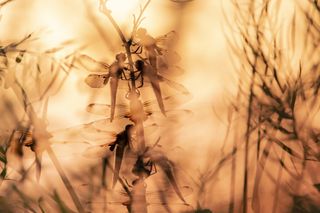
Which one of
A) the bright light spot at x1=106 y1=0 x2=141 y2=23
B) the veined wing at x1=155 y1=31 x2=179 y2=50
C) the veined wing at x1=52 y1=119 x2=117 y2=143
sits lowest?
the veined wing at x1=52 y1=119 x2=117 y2=143

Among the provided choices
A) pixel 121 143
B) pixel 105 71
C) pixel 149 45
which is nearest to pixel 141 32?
pixel 149 45

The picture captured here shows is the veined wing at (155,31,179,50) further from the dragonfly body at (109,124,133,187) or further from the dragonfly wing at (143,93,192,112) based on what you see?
the dragonfly body at (109,124,133,187)

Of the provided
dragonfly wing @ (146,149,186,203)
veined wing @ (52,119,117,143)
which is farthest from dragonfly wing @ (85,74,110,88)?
dragonfly wing @ (146,149,186,203)

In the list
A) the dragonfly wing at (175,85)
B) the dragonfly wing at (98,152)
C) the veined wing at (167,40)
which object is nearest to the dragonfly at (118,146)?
the dragonfly wing at (98,152)

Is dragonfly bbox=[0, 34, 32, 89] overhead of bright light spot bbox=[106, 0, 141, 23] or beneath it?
beneath

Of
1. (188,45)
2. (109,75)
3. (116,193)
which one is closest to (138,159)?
(116,193)

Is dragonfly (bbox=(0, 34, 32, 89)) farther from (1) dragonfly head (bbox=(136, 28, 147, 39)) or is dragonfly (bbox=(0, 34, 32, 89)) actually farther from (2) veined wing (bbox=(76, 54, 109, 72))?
(1) dragonfly head (bbox=(136, 28, 147, 39))

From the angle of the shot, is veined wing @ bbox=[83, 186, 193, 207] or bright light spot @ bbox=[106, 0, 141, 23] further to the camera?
veined wing @ bbox=[83, 186, 193, 207]

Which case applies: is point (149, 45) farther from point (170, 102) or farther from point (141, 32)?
point (170, 102)

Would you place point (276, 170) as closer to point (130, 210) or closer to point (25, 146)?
point (130, 210)
